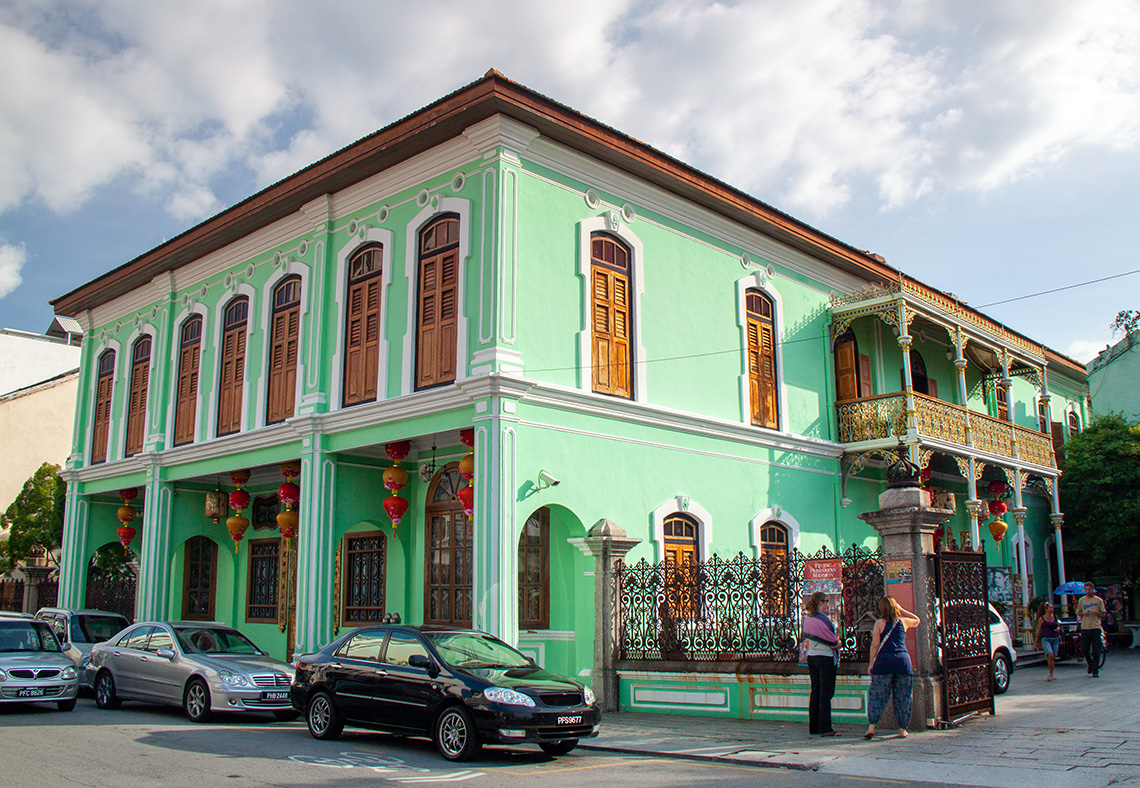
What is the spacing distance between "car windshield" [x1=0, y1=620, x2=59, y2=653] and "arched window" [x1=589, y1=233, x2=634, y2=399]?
9.39 metres

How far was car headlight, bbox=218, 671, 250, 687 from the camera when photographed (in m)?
12.9

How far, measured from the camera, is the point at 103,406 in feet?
80.2

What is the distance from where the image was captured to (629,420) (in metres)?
16.1

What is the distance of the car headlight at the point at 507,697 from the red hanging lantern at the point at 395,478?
718cm

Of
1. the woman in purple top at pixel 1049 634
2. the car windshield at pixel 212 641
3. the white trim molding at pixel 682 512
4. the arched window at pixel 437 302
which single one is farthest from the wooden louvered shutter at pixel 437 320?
the woman in purple top at pixel 1049 634

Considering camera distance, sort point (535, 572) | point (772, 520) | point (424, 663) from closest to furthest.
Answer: point (424, 663)
point (535, 572)
point (772, 520)

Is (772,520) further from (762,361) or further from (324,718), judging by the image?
(324,718)

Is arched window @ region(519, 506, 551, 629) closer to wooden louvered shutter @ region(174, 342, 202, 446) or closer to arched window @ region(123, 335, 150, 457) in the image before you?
wooden louvered shutter @ region(174, 342, 202, 446)

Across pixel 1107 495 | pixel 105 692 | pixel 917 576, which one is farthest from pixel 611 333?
pixel 1107 495

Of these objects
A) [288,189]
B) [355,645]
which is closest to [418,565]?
[355,645]

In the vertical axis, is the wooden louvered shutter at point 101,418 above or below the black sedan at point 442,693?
above

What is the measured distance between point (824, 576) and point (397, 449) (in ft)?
24.8

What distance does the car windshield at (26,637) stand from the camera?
47.0ft

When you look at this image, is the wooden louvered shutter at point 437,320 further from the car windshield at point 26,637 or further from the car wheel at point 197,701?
the car windshield at point 26,637
